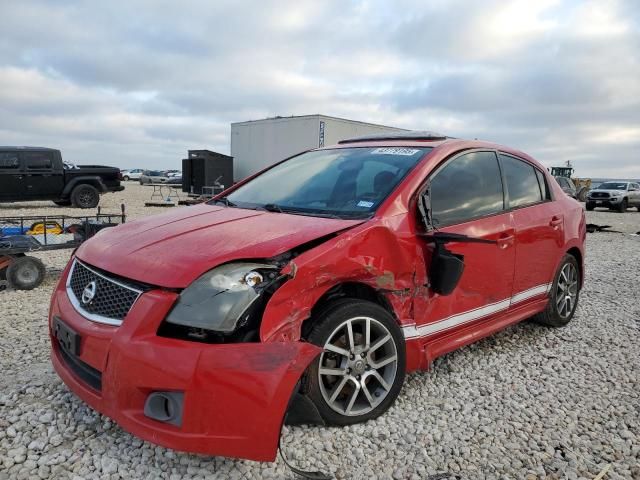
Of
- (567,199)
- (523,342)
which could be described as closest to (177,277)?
(523,342)

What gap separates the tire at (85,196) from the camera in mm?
16109

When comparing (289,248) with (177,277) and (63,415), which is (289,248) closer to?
(177,277)

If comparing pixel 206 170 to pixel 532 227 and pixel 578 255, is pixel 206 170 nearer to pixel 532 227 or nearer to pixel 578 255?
pixel 578 255

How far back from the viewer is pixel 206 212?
3.24m

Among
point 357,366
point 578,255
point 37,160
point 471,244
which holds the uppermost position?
point 37,160

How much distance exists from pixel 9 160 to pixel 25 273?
36.8ft

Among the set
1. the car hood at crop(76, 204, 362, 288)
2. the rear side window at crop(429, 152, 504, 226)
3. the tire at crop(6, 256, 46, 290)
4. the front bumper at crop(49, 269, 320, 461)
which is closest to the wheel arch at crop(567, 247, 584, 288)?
the rear side window at crop(429, 152, 504, 226)

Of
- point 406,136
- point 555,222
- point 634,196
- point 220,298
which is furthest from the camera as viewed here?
point 634,196

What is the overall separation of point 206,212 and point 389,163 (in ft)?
4.09

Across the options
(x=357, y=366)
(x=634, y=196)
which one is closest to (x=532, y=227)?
(x=357, y=366)

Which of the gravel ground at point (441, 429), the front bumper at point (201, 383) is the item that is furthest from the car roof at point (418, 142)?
the front bumper at point (201, 383)

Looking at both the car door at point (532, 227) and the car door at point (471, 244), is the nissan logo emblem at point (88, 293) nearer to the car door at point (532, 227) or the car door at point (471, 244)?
the car door at point (471, 244)

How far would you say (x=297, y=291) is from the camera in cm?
236

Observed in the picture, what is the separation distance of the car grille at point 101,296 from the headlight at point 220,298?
0.26 m
